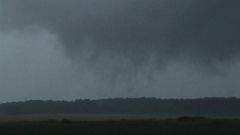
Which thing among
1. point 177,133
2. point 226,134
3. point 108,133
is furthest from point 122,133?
point 226,134

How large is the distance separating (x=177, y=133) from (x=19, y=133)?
16732mm

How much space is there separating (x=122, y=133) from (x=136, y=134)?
2021 mm

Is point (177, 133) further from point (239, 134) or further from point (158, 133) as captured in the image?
point (239, 134)

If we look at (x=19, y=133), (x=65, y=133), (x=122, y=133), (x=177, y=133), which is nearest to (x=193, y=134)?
(x=177, y=133)

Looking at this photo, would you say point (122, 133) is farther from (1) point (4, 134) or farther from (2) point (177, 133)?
(1) point (4, 134)

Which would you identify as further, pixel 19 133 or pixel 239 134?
pixel 19 133

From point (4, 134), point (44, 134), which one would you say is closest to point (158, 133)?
point (44, 134)

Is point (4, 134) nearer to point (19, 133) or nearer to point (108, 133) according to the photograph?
point (19, 133)

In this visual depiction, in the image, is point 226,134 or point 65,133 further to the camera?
point 65,133

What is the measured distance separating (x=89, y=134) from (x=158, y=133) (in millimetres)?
7188

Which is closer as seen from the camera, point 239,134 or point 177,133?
point 239,134

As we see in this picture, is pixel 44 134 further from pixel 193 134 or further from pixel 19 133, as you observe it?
pixel 193 134

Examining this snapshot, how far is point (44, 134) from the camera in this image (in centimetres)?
6606

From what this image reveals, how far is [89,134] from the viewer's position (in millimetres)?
65562
